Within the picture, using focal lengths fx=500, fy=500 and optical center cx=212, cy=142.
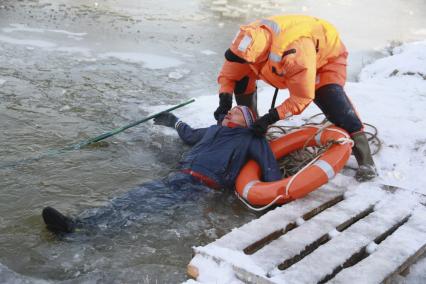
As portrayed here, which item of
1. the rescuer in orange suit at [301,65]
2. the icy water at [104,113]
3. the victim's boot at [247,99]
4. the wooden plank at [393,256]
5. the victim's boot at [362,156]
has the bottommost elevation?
the icy water at [104,113]

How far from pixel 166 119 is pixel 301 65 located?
6.42 feet

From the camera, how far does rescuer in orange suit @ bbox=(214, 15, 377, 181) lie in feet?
12.8

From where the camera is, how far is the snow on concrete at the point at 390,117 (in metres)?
3.96

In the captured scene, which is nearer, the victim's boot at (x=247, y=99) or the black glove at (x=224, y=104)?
the black glove at (x=224, y=104)

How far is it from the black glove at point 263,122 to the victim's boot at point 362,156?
748 millimetres

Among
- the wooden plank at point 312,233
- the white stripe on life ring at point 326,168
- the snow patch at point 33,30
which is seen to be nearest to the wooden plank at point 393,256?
the wooden plank at point 312,233

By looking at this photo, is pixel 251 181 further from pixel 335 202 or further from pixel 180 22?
pixel 180 22

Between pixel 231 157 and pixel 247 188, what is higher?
pixel 231 157

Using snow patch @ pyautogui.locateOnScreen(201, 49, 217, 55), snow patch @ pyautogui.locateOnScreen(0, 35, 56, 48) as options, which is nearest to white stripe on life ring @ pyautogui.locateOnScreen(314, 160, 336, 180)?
snow patch @ pyautogui.locateOnScreen(201, 49, 217, 55)

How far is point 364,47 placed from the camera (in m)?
9.90

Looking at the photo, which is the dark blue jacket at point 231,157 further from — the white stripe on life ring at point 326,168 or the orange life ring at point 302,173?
the white stripe on life ring at point 326,168

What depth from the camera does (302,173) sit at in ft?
12.7

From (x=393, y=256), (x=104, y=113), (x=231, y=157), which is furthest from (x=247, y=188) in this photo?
(x=104, y=113)

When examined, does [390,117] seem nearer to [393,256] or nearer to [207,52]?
[393,256]
